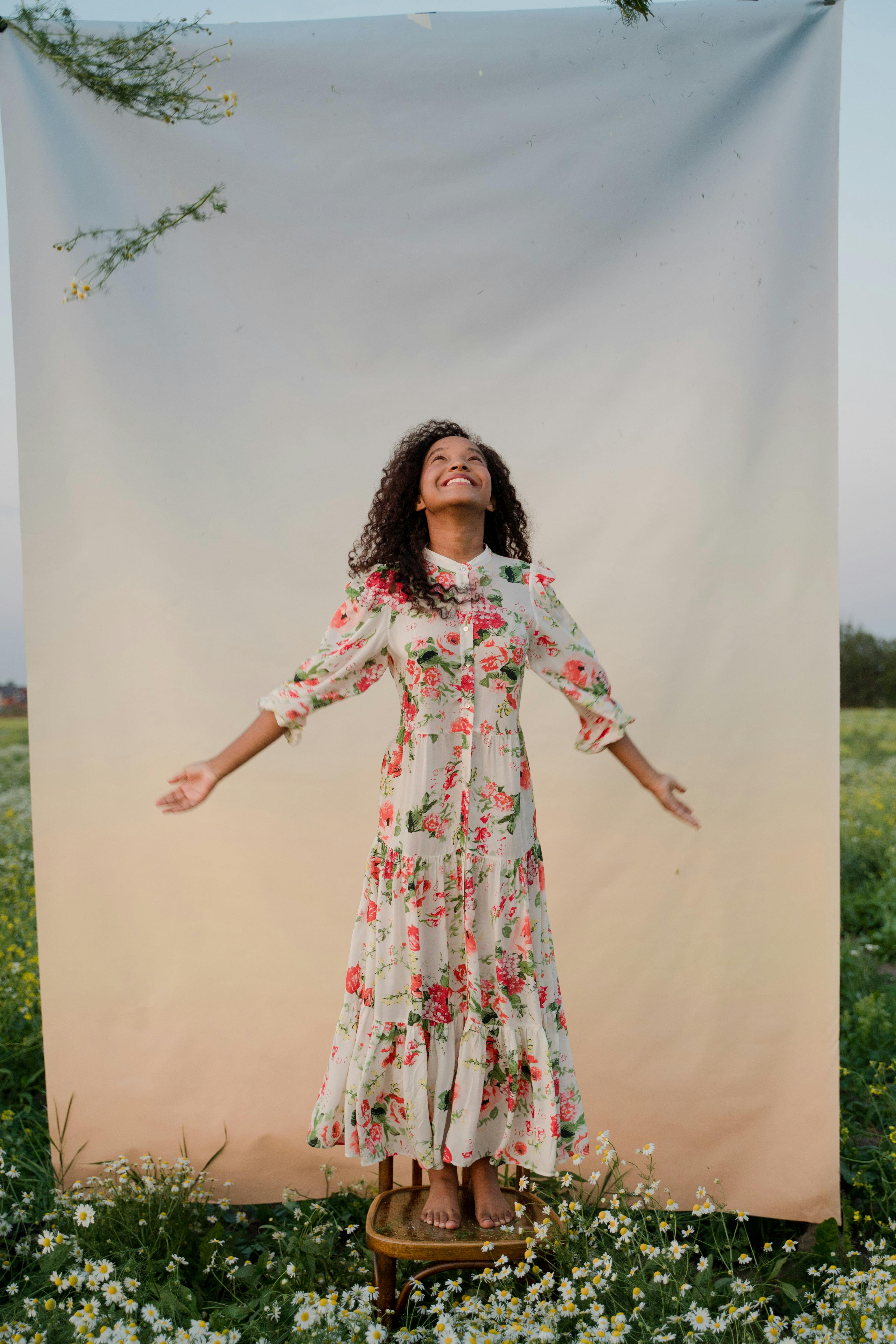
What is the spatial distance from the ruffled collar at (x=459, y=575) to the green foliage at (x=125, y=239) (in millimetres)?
1267

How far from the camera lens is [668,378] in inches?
106

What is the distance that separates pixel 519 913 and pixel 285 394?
1583 millimetres

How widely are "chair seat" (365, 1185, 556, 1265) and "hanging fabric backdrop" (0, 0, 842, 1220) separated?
688 millimetres

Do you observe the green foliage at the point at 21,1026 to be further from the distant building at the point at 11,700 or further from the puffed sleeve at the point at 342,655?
the puffed sleeve at the point at 342,655

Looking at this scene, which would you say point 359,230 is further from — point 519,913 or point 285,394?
point 519,913

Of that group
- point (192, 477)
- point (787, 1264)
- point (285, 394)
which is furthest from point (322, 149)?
point (787, 1264)

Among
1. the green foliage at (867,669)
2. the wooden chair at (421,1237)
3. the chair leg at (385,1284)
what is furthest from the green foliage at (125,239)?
the green foliage at (867,669)

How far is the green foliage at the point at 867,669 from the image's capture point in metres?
6.75

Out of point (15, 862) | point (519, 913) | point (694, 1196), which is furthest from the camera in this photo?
point (15, 862)

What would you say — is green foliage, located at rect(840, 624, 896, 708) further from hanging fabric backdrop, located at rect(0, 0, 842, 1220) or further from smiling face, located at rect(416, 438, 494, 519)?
smiling face, located at rect(416, 438, 494, 519)

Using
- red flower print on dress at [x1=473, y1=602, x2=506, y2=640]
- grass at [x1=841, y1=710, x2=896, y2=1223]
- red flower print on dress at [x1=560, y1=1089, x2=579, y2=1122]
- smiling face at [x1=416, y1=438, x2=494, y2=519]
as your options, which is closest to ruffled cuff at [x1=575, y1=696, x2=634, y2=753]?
red flower print on dress at [x1=473, y1=602, x2=506, y2=640]

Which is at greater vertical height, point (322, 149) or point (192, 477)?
point (322, 149)

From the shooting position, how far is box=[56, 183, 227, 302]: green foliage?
268cm

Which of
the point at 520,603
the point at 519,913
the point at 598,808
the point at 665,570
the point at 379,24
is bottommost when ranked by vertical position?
the point at 519,913
